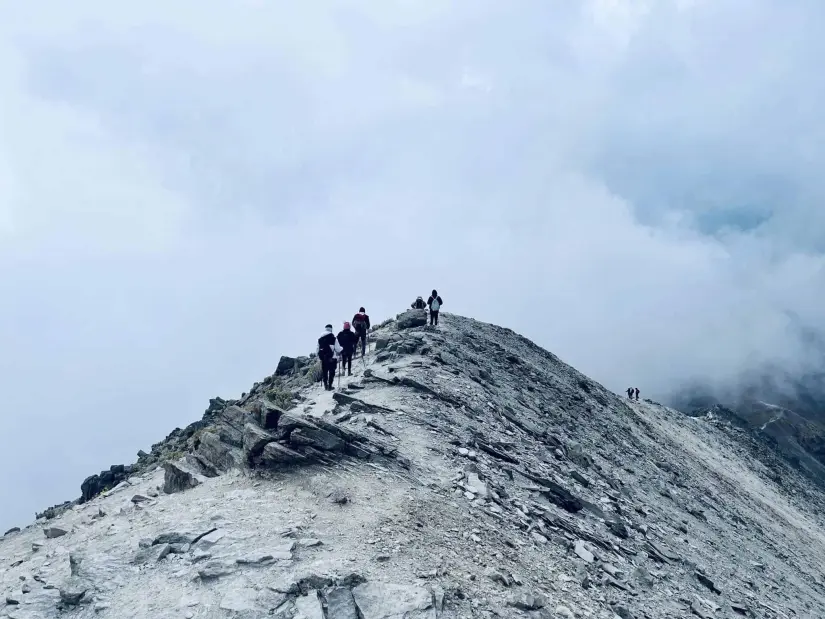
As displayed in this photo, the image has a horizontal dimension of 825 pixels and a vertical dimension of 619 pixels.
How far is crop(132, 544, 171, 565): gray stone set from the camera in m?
14.1

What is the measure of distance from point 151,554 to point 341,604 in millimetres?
4991

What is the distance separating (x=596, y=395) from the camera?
43000 mm

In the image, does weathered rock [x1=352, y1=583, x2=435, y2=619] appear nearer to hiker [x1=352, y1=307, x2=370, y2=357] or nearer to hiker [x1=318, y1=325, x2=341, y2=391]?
hiker [x1=318, y1=325, x2=341, y2=391]

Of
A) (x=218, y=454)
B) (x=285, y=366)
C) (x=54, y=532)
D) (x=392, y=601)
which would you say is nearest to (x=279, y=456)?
(x=218, y=454)

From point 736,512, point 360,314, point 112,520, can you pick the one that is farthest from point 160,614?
point 736,512

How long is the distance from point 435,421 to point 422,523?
23.2ft

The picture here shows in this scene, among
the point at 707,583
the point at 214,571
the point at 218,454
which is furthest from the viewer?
the point at 707,583

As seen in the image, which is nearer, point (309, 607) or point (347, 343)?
point (309, 607)

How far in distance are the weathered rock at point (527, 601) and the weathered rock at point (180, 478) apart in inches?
389

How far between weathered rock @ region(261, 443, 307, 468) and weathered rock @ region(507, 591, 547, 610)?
658cm

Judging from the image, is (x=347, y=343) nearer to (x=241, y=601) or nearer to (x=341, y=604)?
(x=241, y=601)

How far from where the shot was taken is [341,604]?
38.7ft

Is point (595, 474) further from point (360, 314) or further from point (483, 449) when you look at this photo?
point (360, 314)

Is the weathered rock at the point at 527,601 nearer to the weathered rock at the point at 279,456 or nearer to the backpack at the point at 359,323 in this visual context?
the weathered rock at the point at 279,456
